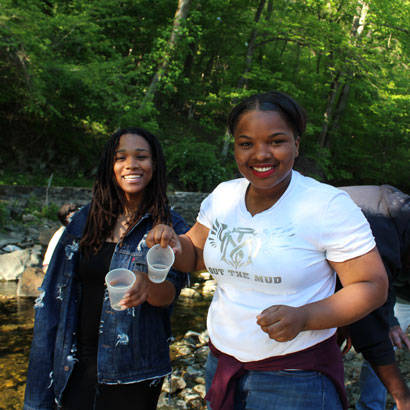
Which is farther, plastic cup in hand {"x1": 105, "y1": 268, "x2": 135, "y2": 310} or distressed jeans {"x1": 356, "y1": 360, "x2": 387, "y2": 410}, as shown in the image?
distressed jeans {"x1": 356, "y1": 360, "x2": 387, "y2": 410}

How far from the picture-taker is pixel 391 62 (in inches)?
759

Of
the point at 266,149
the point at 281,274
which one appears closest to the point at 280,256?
the point at 281,274

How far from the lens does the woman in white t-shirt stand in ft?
4.62

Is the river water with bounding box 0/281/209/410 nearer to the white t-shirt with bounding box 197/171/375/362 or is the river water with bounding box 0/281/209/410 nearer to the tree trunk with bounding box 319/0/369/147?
the white t-shirt with bounding box 197/171/375/362

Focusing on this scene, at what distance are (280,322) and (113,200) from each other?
4.82ft

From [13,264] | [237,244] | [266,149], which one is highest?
[266,149]

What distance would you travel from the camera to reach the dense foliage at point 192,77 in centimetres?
1259

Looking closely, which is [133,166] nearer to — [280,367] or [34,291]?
[280,367]

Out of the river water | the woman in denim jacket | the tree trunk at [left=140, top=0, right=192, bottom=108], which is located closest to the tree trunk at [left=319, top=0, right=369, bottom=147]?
the tree trunk at [left=140, top=0, right=192, bottom=108]

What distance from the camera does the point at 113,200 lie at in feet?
8.07

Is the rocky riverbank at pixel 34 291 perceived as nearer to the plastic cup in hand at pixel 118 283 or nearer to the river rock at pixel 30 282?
the river rock at pixel 30 282

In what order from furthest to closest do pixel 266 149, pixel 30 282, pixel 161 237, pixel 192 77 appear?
pixel 192 77
pixel 30 282
pixel 161 237
pixel 266 149

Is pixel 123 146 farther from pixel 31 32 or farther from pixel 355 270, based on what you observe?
pixel 31 32

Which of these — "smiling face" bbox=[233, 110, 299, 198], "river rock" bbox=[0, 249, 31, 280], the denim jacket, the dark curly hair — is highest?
the dark curly hair
